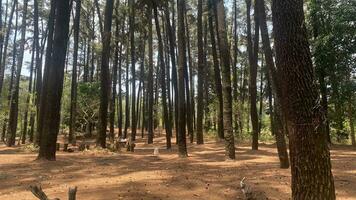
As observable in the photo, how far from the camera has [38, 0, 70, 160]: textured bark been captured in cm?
1234

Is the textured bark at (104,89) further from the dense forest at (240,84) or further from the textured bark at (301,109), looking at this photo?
the textured bark at (301,109)

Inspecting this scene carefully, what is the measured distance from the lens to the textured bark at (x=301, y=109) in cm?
448

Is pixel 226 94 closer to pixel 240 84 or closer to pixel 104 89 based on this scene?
pixel 104 89

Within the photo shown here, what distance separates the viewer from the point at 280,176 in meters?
9.08

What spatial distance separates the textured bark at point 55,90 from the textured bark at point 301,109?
975 cm

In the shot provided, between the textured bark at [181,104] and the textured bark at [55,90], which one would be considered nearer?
the textured bark at [55,90]

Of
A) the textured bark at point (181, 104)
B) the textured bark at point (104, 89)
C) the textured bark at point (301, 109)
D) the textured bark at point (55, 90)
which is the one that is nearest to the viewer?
the textured bark at point (301, 109)

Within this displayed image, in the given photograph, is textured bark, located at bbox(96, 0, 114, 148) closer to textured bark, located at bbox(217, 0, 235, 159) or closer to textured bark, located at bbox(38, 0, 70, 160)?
textured bark, located at bbox(38, 0, 70, 160)

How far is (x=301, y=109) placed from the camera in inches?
180

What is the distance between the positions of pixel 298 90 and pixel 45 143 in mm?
10048

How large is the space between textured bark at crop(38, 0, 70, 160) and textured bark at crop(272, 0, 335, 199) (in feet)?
32.0

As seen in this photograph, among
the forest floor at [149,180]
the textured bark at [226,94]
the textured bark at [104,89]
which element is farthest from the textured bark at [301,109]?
the textured bark at [104,89]

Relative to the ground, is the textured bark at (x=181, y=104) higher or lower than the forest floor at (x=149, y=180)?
higher

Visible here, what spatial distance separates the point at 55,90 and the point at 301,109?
33.8 ft
